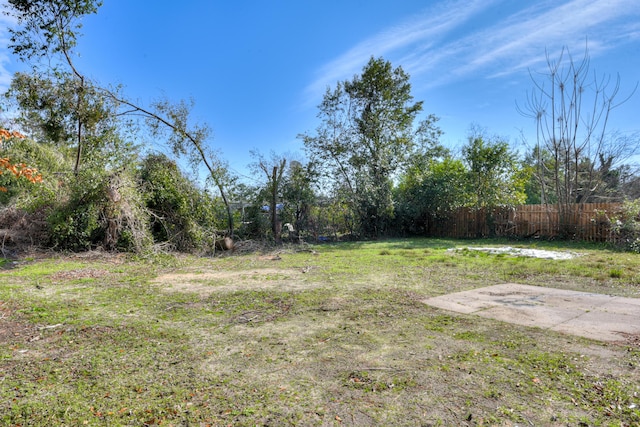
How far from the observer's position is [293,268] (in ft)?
26.5

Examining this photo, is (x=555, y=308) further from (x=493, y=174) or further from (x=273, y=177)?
(x=493, y=174)

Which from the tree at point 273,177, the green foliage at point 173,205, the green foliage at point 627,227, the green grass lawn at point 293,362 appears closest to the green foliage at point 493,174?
the green foliage at point 627,227

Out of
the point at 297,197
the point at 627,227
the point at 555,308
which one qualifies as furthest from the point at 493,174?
the point at 555,308

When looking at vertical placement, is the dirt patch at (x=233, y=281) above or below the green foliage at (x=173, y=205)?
below

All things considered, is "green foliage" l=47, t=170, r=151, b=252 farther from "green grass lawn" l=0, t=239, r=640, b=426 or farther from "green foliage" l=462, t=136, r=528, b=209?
"green foliage" l=462, t=136, r=528, b=209

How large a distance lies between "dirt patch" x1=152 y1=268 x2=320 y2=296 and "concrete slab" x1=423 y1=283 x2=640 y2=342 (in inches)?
97.2

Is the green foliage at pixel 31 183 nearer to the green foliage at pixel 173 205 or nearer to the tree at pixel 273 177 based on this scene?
the green foliage at pixel 173 205

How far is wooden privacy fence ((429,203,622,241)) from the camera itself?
12.4 m

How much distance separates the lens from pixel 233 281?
6.61m

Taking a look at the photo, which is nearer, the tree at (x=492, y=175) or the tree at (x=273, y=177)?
the tree at (x=273, y=177)

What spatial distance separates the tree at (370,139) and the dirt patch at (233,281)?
873 cm

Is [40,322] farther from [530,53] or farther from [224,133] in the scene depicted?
[530,53]

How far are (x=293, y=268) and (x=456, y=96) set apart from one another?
12.9m

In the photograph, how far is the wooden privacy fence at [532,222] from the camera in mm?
12438
